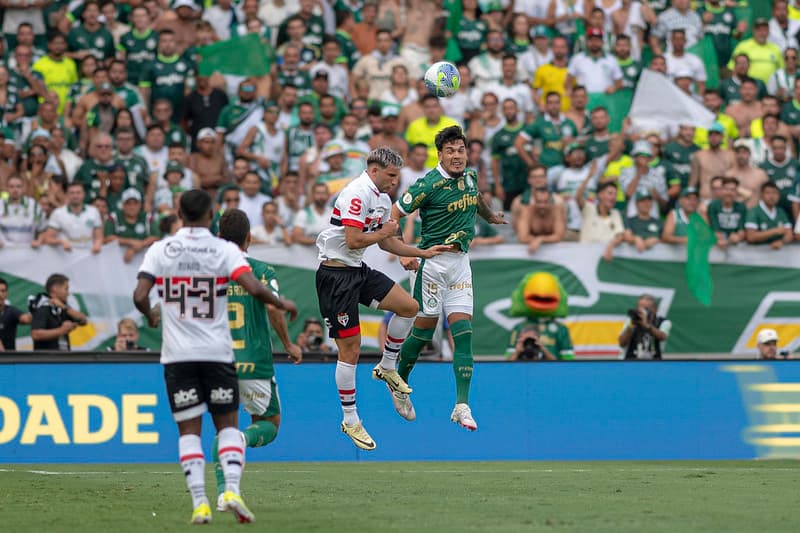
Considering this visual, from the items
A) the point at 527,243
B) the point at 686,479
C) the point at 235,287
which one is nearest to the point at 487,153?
the point at 527,243

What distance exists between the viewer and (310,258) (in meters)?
20.6

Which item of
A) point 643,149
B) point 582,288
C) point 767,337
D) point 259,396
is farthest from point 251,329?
point 643,149

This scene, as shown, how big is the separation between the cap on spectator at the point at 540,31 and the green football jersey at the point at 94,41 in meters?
7.44

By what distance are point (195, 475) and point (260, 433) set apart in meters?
1.43

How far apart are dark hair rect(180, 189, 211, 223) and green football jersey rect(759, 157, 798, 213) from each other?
1427 centimetres

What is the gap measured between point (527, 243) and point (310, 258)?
3.27 meters

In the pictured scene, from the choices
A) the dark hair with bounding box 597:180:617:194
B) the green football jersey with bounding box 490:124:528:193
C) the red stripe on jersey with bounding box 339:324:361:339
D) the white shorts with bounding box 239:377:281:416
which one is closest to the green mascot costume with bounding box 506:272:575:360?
the dark hair with bounding box 597:180:617:194

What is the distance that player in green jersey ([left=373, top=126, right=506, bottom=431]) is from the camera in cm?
1380

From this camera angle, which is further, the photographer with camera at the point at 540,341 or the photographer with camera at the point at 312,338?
the photographer with camera at the point at 312,338

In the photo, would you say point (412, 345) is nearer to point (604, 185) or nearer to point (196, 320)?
point (196, 320)

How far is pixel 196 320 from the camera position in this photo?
9.91 m

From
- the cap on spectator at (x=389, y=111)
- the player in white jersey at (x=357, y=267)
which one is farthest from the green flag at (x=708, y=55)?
the player in white jersey at (x=357, y=267)

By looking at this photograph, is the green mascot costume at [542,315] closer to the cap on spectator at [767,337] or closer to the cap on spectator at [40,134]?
the cap on spectator at [767,337]

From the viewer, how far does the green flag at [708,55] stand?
25469mm
